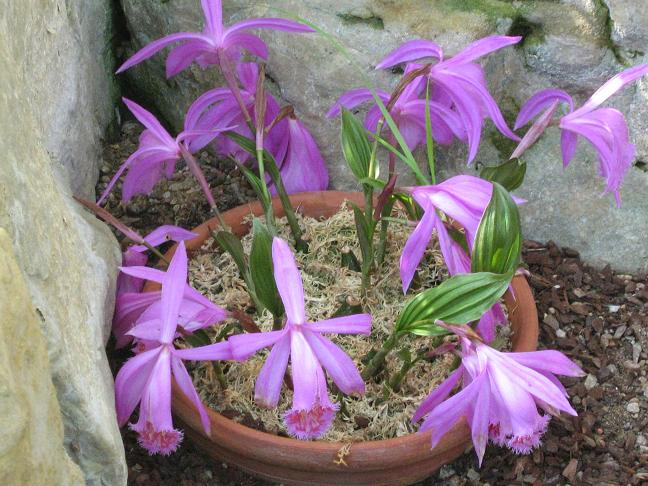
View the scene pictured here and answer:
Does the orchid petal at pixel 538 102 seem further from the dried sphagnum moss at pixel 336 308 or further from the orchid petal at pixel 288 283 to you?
the orchid petal at pixel 288 283

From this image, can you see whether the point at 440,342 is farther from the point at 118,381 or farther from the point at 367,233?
the point at 118,381

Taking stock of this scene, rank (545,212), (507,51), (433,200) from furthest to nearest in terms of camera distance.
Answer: (545,212) → (507,51) → (433,200)

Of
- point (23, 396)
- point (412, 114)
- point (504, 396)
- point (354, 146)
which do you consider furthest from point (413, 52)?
point (23, 396)

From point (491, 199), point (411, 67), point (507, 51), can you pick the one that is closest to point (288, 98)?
point (411, 67)

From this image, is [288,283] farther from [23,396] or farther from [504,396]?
[23,396]

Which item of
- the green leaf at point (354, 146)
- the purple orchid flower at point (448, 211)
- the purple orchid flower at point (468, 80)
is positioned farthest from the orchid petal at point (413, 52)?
the purple orchid flower at point (448, 211)

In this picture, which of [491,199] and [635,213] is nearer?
[491,199]

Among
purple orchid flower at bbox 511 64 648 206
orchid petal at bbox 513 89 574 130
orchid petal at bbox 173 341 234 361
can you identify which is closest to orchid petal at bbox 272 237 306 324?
orchid petal at bbox 173 341 234 361
